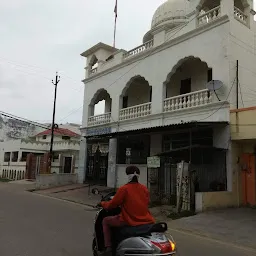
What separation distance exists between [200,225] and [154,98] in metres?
8.76

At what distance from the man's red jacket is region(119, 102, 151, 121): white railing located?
1335cm

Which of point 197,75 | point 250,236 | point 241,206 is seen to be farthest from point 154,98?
point 250,236

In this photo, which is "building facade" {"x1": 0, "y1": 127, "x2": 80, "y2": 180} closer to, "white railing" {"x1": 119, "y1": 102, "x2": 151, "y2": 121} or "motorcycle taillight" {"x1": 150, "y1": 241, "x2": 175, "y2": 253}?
"white railing" {"x1": 119, "y1": 102, "x2": 151, "y2": 121}

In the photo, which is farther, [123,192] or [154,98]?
[154,98]

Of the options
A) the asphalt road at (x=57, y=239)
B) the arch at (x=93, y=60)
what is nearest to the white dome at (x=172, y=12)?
the arch at (x=93, y=60)

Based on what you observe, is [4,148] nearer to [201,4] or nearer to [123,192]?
[201,4]

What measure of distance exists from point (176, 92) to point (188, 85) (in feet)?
3.09

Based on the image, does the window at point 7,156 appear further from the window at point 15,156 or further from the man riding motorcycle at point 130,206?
the man riding motorcycle at point 130,206

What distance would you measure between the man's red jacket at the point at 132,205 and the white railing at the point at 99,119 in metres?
16.5

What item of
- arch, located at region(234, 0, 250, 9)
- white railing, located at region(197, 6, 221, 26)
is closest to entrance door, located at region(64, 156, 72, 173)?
white railing, located at region(197, 6, 221, 26)

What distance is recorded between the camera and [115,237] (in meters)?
4.38

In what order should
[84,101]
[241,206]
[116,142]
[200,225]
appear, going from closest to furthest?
[200,225]
[241,206]
[116,142]
[84,101]

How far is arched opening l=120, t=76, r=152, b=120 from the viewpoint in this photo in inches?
719

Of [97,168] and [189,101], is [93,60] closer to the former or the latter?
[97,168]
